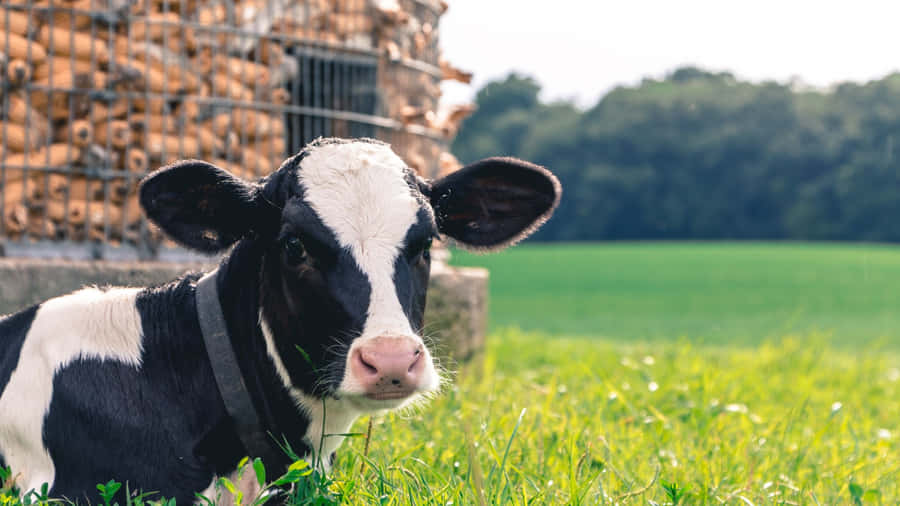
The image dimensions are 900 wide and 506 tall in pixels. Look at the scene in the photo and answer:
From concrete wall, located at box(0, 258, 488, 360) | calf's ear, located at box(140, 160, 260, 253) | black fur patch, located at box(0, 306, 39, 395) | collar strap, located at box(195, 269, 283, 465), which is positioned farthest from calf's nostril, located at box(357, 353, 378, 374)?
concrete wall, located at box(0, 258, 488, 360)

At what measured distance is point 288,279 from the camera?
3.10 meters

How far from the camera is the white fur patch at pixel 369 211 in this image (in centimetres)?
287

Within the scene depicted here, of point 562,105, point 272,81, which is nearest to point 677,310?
point 272,81

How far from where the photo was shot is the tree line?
63.0 meters

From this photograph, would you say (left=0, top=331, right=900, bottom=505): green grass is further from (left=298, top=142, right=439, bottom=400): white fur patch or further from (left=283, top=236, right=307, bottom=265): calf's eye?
(left=283, top=236, right=307, bottom=265): calf's eye

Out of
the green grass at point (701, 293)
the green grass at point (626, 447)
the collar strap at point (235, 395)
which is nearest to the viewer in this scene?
the collar strap at point (235, 395)

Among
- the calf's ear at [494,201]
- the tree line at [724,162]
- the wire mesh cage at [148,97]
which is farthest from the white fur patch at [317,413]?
the tree line at [724,162]

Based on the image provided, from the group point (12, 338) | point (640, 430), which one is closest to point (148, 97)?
point (12, 338)

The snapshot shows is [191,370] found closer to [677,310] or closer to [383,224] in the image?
[383,224]

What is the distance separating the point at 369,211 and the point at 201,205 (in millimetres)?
650

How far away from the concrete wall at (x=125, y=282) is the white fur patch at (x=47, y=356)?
2.32 meters

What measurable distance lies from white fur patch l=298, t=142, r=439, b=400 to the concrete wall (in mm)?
2375

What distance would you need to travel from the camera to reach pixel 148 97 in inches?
269

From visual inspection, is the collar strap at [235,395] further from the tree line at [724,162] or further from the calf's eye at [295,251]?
the tree line at [724,162]
